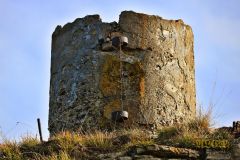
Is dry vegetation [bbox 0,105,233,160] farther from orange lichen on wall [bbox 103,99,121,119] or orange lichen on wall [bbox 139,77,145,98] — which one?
orange lichen on wall [bbox 139,77,145,98]

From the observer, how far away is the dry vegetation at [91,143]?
9375 millimetres

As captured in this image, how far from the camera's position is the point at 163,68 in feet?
36.4

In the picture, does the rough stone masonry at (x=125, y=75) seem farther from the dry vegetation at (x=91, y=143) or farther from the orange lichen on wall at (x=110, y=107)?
the dry vegetation at (x=91, y=143)

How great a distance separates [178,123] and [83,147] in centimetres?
181

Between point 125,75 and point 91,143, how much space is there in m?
1.58

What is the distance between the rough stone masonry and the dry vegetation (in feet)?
2.75

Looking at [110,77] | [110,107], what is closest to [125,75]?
[110,77]

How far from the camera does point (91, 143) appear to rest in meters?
9.58

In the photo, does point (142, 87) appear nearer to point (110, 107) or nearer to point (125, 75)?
point (125, 75)

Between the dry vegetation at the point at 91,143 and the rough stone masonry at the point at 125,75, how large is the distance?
0.84 m

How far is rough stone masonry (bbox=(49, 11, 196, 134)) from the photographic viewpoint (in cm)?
1080

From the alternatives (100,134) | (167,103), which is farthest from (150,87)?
(100,134)

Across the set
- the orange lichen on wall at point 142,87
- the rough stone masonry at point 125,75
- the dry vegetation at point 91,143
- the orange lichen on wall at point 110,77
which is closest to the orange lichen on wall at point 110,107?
the rough stone masonry at point 125,75

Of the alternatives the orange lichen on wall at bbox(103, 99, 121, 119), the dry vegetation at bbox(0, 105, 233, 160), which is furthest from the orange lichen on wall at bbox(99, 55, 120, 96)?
the dry vegetation at bbox(0, 105, 233, 160)
